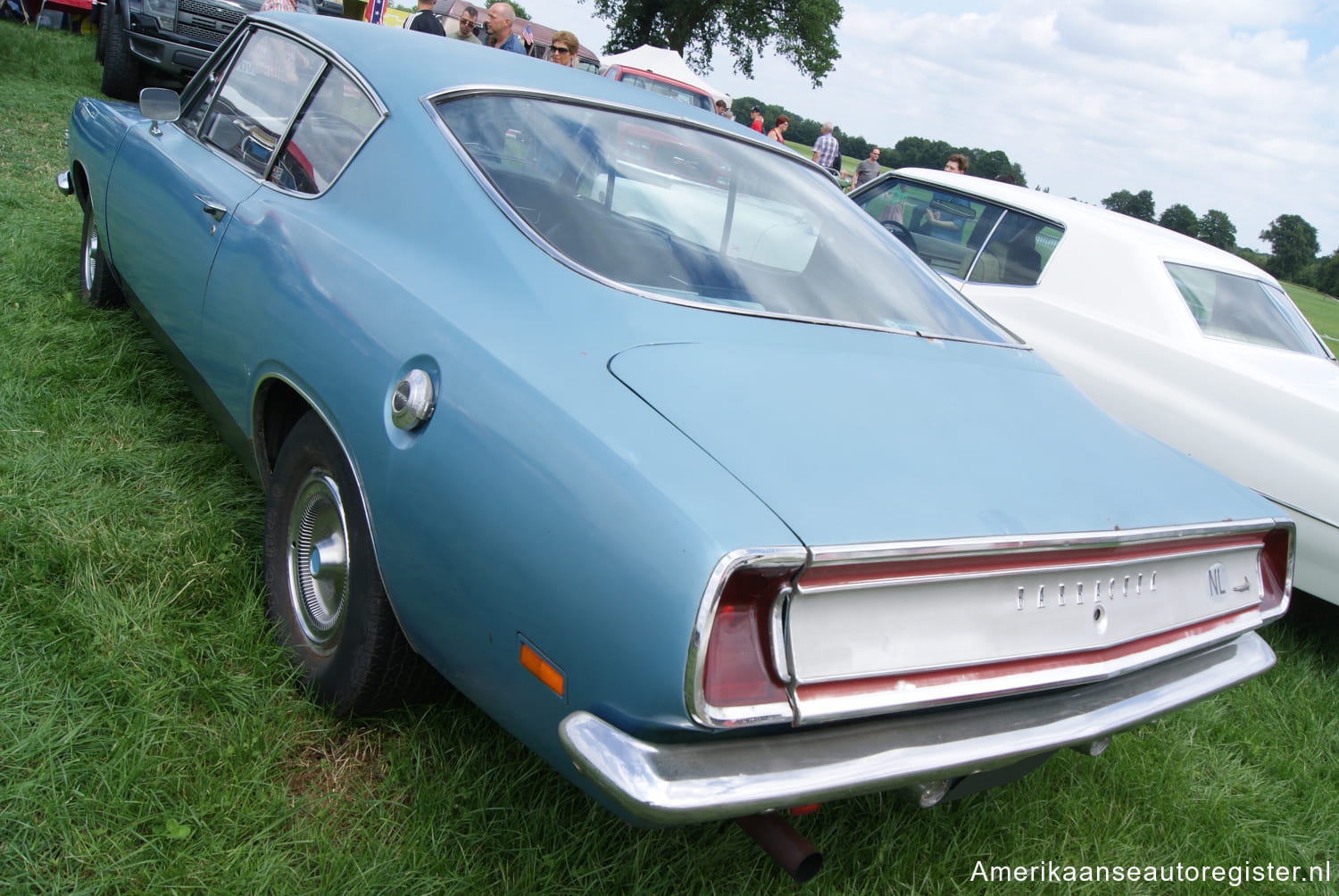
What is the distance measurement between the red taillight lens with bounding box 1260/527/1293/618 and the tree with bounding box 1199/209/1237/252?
50.4m

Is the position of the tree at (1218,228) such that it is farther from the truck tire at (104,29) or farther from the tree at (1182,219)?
the truck tire at (104,29)

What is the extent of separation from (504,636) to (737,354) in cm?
66

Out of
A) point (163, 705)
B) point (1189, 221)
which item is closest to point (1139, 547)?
point (163, 705)

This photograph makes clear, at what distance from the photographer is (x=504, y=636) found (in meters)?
1.52

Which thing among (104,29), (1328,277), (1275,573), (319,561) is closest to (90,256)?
(319,561)

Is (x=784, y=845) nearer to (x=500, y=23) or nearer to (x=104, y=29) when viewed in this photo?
(x=500, y=23)

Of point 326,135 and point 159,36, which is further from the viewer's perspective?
point 159,36

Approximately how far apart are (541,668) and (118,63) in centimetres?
970

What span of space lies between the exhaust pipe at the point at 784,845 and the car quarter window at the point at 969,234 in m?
3.78

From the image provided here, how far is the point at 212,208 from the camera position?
258cm

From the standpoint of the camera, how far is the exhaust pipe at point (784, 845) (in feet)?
4.78

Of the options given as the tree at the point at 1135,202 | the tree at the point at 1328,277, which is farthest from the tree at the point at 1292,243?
the tree at the point at 1135,202

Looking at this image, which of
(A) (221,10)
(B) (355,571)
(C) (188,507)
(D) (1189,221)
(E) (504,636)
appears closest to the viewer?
(E) (504,636)

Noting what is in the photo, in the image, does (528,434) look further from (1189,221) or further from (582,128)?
(1189,221)
